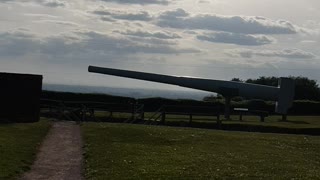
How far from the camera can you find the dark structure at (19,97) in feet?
104

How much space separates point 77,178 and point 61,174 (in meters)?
0.90

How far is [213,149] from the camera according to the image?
73.6ft

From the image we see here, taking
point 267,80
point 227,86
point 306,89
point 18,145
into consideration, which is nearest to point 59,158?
point 18,145

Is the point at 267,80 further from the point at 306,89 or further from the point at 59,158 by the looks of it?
the point at 59,158

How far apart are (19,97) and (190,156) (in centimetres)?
1518

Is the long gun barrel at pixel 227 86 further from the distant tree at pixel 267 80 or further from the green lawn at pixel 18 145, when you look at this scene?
the distant tree at pixel 267 80

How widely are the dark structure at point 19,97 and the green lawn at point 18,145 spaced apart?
111 centimetres

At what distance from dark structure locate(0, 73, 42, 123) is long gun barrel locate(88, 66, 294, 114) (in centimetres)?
1703

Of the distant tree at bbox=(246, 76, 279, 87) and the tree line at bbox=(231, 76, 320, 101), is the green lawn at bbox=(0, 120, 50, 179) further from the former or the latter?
the distant tree at bbox=(246, 76, 279, 87)

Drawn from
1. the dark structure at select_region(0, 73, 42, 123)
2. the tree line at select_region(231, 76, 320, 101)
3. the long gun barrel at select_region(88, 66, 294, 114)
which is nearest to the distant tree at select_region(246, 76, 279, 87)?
the tree line at select_region(231, 76, 320, 101)

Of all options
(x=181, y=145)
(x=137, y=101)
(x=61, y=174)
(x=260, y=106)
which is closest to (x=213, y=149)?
(x=181, y=145)

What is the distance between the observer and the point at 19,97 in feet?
105

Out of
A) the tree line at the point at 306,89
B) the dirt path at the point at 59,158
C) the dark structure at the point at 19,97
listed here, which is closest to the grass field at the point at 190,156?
the dirt path at the point at 59,158

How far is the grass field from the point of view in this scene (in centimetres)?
1534
